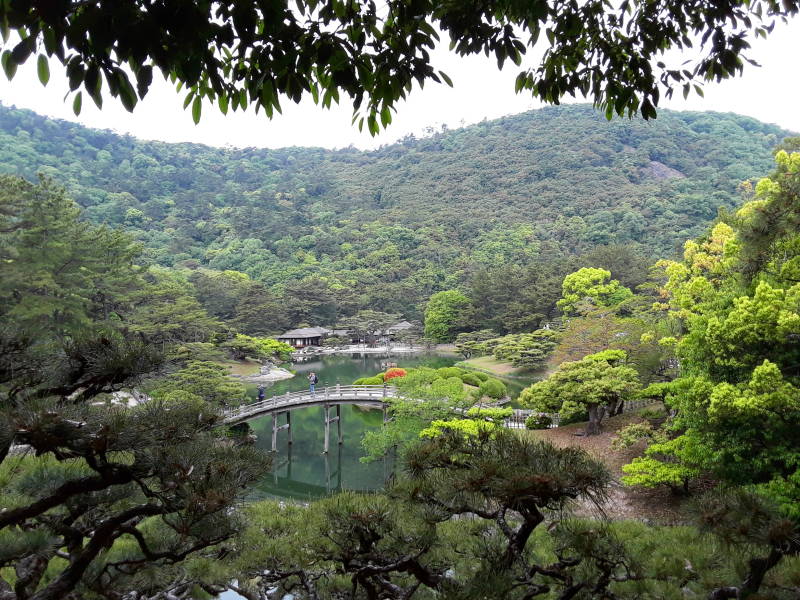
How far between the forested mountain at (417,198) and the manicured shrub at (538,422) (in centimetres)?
1535

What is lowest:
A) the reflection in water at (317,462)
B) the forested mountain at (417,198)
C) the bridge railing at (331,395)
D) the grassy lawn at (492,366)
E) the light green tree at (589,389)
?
the reflection in water at (317,462)

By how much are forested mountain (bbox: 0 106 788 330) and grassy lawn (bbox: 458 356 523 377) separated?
193 inches

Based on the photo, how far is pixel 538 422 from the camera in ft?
42.6

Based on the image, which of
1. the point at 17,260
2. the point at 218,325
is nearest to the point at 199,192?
the point at 218,325

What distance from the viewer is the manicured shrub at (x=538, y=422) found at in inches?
507

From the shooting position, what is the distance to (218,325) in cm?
2164

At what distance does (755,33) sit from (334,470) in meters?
13.5

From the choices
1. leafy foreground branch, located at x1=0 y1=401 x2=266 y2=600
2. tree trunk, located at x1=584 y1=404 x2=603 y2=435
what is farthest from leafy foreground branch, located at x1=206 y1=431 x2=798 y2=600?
tree trunk, located at x1=584 y1=404 x2=603 y2=435

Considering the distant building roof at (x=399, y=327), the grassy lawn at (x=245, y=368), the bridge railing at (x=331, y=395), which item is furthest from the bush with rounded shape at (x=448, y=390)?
the distant building roof at (x=399, y=327)

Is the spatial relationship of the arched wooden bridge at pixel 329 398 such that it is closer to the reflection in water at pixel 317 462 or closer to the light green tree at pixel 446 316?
the reflection in water at pixel 317 462

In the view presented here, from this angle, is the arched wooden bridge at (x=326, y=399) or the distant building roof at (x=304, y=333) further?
the distant building roof at (x=304, y=333)

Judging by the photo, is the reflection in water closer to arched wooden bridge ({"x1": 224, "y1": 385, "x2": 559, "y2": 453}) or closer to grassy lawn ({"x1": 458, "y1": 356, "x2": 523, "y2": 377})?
arched wooden bridge ({"x1": 224, "y1": 385, "x2": 559, "y2": 453})

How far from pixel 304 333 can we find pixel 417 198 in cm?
3414

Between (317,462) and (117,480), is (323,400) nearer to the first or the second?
(317,462)
